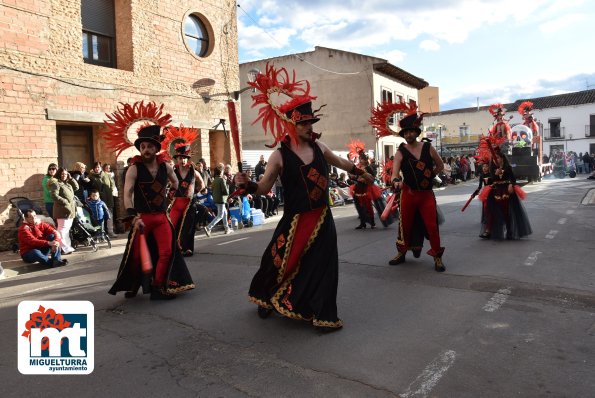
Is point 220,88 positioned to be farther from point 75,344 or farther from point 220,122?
point 75,344

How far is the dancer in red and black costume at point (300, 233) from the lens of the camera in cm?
432

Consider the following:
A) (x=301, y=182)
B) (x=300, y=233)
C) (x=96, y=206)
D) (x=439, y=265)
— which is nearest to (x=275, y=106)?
(x=301, y=182)

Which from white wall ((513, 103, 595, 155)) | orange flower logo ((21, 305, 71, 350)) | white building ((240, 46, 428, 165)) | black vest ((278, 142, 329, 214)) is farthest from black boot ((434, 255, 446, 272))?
white wall ((513, 103, 595, 155))

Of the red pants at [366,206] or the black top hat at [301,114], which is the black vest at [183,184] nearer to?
the black top hat at [301,114]

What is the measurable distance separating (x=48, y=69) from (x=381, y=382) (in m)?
11.7

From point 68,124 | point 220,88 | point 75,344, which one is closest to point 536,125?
point 220,88

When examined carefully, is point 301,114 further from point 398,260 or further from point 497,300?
point 398,260

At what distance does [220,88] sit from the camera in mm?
16797

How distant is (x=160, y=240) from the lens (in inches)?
223

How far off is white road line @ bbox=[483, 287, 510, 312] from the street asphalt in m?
0.01

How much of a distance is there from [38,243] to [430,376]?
8005mm

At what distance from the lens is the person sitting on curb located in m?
8.73

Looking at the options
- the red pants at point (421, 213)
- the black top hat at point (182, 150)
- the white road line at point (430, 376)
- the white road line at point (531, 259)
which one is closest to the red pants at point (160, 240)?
the black top hat at point (182, 150)

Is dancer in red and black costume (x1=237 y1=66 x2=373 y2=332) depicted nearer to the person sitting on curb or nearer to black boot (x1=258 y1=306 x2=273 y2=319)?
black boot (x1=258 y1=306 x2=273 y2=319)
